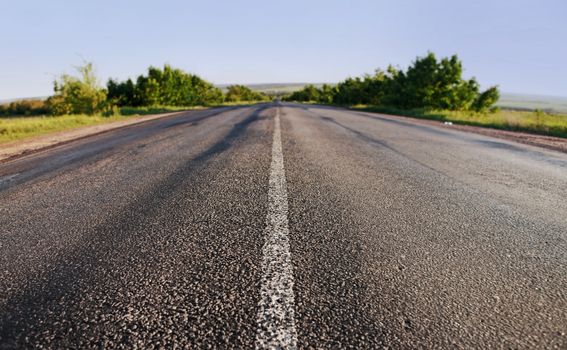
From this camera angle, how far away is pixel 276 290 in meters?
1.45

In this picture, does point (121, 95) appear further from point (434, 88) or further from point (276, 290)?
point (276, 290)

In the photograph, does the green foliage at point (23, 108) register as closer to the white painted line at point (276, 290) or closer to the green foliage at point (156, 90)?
the green foliage at point (156, 90)

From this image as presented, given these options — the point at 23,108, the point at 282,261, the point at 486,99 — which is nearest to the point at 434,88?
the point at 486,99

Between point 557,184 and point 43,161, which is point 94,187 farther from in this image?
point 557,184

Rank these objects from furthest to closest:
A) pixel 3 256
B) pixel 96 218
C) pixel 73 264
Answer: pixel 96 218 → pixel 3 256 → pixel 73 264

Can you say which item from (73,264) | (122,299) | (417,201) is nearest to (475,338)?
(122,299)

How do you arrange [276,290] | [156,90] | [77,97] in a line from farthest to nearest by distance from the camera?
1. [156,90]
2. [77,97]
3. [276,290]

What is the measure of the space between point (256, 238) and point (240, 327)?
837 mm

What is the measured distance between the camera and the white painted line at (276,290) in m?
1.13

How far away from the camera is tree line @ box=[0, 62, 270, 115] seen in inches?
969

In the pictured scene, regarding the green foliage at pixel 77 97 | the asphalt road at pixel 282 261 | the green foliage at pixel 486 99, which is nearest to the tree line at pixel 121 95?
the green foliage at pixel 77 97

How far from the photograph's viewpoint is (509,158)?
18.8ft

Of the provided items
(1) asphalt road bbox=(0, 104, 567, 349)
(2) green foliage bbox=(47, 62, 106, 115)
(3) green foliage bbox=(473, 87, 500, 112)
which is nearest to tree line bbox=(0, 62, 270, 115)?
(2) green foliage bbox=(47, 62, 106, 115)

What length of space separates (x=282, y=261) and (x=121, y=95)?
4364cm
